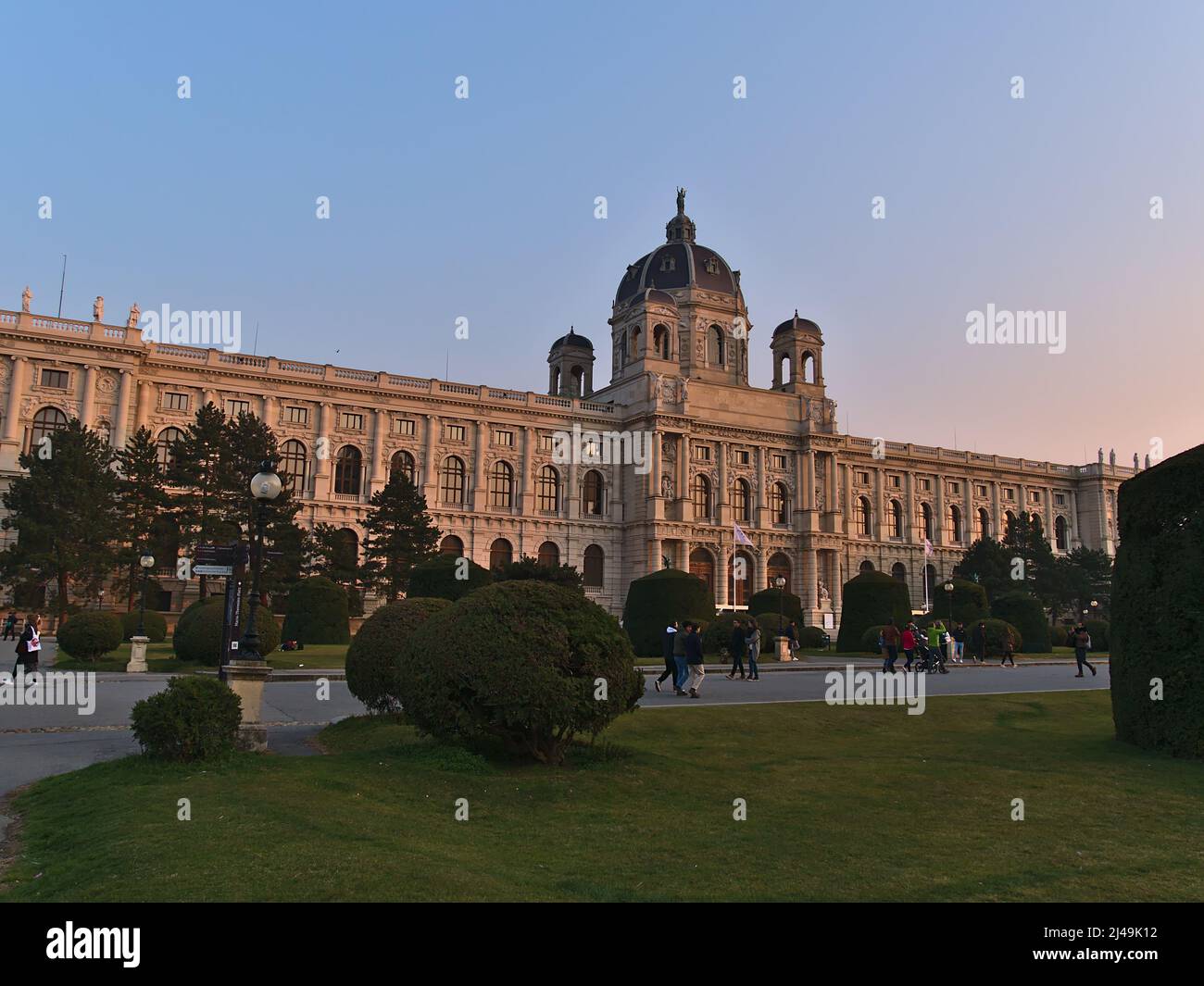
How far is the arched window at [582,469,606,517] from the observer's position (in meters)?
67.6

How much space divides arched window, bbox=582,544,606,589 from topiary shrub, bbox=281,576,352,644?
3104 centimetres

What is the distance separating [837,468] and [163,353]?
5011 centimetres

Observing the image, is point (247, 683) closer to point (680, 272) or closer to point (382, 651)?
point (382, 651)

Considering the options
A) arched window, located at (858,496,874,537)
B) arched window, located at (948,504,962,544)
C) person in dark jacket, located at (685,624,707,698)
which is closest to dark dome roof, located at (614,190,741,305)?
arched window, located at (858,496,874,537)

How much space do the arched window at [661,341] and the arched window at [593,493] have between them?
412 inches

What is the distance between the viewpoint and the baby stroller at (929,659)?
29.0m

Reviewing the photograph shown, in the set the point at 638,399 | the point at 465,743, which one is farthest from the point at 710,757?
the point at 638,399

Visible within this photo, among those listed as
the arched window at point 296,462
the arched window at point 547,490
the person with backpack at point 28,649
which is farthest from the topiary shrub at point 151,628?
the arched window at point 547,490

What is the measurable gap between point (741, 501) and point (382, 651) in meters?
58.7

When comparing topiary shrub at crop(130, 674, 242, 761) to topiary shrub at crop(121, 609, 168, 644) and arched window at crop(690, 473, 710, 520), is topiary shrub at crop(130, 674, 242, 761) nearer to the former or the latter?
topiary shrub at crop(121, 609, 168, 644)

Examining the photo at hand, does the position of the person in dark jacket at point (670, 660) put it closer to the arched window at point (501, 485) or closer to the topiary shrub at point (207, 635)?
the topiary shrub at point (207, 635)

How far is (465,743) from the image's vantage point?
11.2m

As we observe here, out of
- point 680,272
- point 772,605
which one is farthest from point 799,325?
point 772,605
